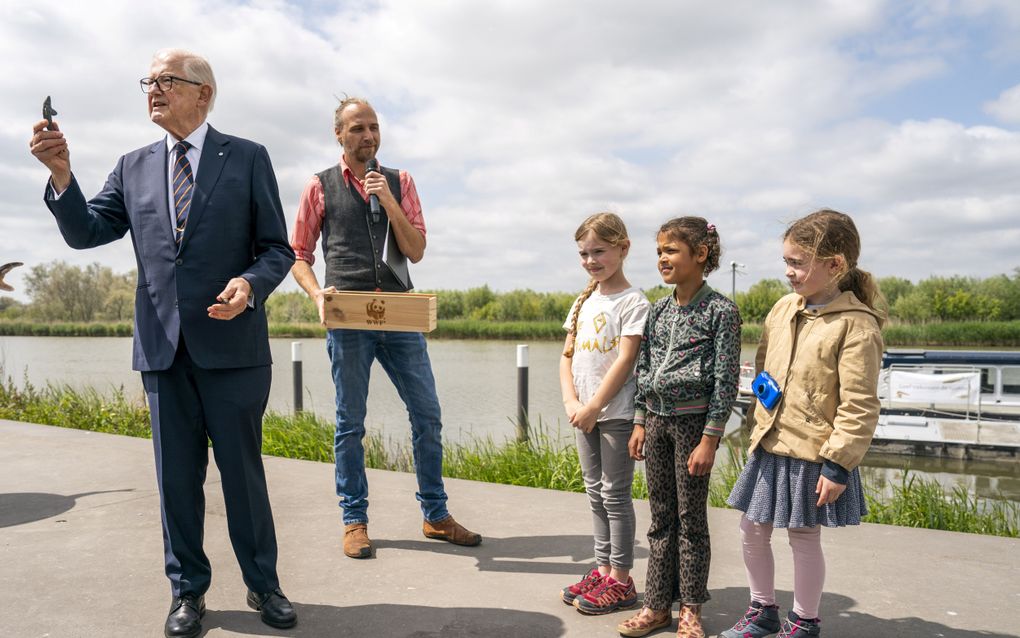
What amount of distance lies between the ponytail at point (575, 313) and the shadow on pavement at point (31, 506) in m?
3.24

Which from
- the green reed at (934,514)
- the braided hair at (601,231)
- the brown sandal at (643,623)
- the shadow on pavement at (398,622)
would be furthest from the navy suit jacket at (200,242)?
the green reed at (934,514)

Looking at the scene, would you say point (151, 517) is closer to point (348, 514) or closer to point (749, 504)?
point (348, 514)

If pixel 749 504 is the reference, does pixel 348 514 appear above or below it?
below

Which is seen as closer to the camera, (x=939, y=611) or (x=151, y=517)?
(x=939, y=611)

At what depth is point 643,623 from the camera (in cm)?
254

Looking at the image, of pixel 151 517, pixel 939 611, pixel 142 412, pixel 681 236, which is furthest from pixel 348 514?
pixel 142 412

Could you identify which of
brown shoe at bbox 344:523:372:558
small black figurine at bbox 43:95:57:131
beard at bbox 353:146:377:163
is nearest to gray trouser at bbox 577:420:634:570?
brown shoe at bbox 344:523:372:558

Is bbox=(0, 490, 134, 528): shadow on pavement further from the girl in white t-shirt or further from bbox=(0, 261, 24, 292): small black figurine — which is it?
the girl in white t-shirt

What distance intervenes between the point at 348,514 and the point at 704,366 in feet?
6.36

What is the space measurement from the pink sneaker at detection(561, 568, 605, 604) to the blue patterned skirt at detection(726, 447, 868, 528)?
2.19 ft

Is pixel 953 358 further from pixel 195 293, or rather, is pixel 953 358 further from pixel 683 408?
pixel 195 293

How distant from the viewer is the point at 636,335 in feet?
8.75

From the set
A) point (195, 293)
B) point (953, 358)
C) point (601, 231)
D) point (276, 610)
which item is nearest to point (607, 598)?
point (276, 610)

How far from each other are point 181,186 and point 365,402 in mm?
1339
